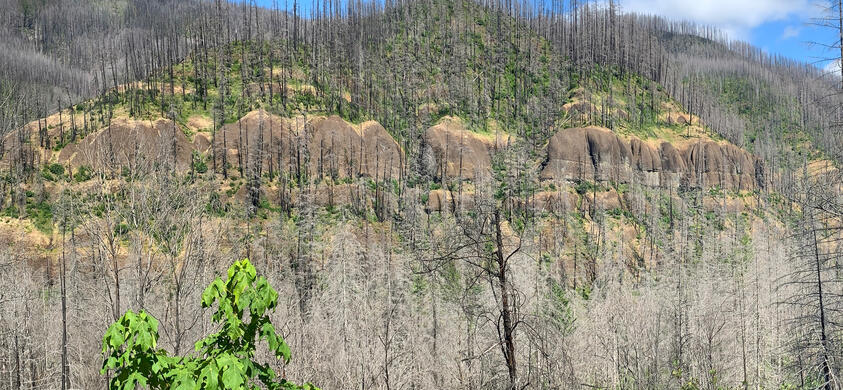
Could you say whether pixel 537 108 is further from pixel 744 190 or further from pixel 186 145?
pixel 186 145

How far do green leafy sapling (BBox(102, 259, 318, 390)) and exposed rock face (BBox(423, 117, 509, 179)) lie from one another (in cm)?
7595

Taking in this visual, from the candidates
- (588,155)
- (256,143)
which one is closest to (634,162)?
(588,155)

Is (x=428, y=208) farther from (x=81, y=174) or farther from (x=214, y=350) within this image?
(x=214, y=350)

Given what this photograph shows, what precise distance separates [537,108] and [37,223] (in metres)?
77.2

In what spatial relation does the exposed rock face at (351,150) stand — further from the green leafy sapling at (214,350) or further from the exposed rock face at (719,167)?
the green leafy sapling at (214,350)

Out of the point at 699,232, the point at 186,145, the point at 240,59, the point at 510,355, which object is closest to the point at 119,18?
the point at 240,59

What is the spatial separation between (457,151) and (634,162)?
1174 inches

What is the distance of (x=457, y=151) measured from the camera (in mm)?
84188

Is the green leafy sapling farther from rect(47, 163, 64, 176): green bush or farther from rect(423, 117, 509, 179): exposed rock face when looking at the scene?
rect(423, 117, 509, 179): exposed rock face

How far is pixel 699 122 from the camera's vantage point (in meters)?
109

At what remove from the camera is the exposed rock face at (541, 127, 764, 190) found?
84562 mm

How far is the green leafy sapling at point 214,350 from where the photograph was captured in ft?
10.7

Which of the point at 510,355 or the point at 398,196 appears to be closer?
the point at 510,355

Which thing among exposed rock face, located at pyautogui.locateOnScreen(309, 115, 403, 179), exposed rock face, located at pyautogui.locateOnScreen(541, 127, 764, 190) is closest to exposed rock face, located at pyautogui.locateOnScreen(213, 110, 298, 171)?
exposed rock face, located at pyautogui.locateOnScreen(309, 115, 403, 179)
